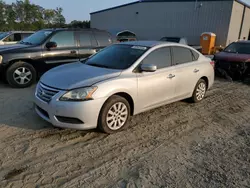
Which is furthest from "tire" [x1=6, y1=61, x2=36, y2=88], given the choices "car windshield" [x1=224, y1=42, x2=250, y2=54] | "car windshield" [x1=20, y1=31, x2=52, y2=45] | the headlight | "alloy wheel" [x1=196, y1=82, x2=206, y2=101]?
"car windshield" [x1=224, y1=42, x2=250, y2=54]

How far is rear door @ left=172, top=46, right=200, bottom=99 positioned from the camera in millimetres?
4852

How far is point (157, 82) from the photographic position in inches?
171

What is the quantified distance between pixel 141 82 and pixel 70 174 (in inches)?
80.3

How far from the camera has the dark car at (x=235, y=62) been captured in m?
8.50

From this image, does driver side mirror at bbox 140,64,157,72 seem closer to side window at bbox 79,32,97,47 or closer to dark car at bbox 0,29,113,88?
dark car at bbox 0,29,113,88

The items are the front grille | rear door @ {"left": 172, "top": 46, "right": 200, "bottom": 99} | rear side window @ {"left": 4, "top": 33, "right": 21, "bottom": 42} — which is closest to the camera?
the front grille

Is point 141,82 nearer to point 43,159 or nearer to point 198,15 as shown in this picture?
point 43,159

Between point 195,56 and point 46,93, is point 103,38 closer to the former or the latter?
point 195,56

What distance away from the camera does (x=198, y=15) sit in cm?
2002

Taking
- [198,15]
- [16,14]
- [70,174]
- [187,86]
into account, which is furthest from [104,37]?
[16,14]

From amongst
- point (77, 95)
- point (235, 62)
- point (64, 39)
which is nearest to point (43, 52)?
point (64, 39)

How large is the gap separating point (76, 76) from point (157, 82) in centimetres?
158

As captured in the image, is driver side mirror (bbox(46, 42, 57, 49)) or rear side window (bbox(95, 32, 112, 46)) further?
rear side window (bbox(95, 32, 112, 46))

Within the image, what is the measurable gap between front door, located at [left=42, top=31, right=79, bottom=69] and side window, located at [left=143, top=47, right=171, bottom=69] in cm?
356
